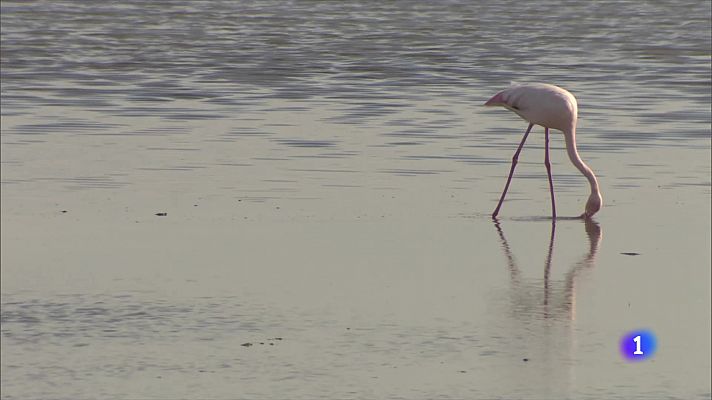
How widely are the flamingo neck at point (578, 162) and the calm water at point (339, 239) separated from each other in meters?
0.20

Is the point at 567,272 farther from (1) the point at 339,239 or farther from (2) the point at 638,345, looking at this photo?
(2) the point at 638,345

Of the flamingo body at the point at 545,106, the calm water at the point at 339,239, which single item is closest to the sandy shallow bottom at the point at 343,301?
the calm water at the point at 339,239

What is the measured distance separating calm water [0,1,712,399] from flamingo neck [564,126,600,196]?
0.20 meters

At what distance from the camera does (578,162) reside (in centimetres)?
1299

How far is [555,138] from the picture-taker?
54.1 ft

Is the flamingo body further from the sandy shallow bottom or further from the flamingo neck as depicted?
the sandy shallow bottom

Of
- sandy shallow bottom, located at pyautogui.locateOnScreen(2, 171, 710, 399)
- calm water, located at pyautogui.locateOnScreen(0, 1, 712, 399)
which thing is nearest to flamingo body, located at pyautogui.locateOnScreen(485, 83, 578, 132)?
calm water, located at pyautogui.locateOnScreen(0, 1, 712, 399)

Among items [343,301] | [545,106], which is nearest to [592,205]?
[545,106]

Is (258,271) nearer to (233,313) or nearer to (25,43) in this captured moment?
(233,313)

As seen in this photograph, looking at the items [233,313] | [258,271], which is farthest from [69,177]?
[233,313]

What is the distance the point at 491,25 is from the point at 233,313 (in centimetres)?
2753

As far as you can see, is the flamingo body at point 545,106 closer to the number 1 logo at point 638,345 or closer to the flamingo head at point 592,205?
the flamingo head at point 592,205

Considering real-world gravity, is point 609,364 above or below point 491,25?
above

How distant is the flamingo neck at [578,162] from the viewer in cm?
1231
